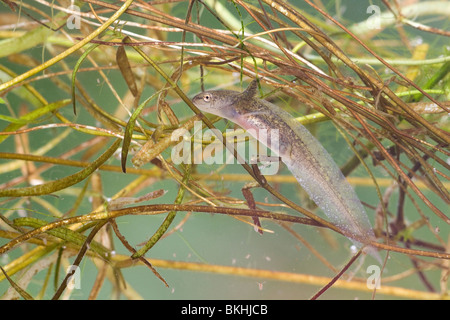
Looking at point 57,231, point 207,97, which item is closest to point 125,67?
point 207,97

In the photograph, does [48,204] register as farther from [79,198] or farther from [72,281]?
[72,281]

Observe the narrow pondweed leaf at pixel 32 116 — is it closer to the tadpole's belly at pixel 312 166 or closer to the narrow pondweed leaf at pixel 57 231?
the narrow pondweed leaf at pixel 57 231

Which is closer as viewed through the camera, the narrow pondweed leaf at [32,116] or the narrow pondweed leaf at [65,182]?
the narrow pondweed leaf at [65,182]

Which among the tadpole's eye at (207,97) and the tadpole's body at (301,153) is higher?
the tadpole's eye at (207,97)

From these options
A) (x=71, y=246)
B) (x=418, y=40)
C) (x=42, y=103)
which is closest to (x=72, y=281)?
(x=71, y=246)

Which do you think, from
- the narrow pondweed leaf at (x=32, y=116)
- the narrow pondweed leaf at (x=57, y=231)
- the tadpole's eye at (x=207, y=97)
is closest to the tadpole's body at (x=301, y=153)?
the tadpole's eye at (x=207, y=97)

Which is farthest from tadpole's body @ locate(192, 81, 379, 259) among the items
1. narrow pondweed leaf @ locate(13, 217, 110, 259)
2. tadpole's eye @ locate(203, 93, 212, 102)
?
narrow pondweed leaf @ locate(13, 217, 110, 259)
